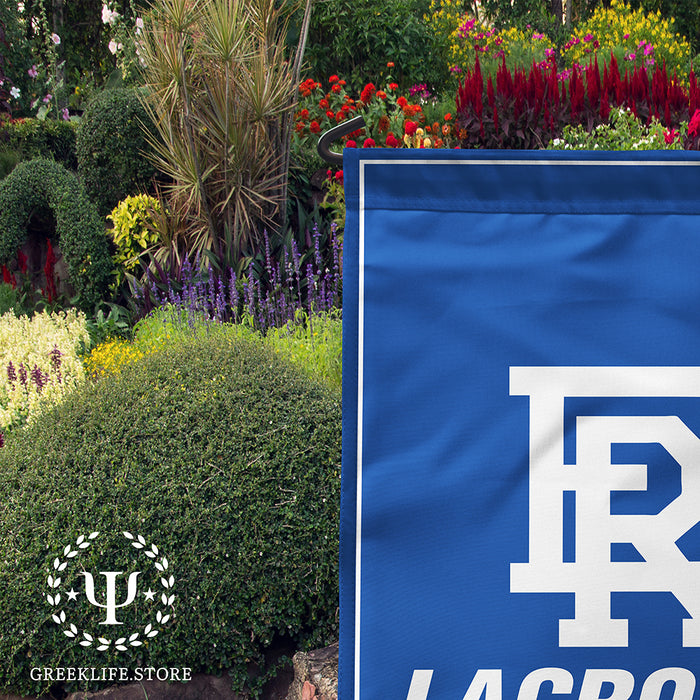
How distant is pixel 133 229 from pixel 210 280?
4.59 feet

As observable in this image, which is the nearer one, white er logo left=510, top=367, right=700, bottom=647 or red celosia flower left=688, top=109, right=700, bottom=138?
white er logo left=510, top=367, right=700, bottom=647

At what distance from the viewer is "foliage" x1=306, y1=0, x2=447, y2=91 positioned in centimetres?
948

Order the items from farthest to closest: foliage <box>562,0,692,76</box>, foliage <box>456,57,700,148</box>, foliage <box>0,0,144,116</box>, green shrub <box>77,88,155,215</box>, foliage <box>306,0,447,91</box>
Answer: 1. foliage <box>0,0,144,116</box>
2. foliage <box>562,0,692,76</box>
3. foliage <box>306,0,447,91</box>
4. green shrub <box>77,88,155,215</box>
5. foliage <box>456,57,700,148</box>

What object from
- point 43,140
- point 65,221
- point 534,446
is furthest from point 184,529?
point 43,140

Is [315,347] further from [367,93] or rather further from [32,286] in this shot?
[32,286]

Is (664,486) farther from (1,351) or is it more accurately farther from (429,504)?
(1,351)

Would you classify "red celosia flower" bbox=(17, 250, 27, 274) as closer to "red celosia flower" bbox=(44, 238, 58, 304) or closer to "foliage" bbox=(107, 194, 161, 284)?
"red celosia flower" bbox=(44, 238, 58, 304)

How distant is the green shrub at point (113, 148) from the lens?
675 centimetres

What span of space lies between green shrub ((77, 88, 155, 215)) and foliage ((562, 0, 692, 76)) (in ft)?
20.4

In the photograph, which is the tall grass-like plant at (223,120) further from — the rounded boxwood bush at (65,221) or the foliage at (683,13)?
the foliage at (683,13)

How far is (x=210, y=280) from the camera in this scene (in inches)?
218

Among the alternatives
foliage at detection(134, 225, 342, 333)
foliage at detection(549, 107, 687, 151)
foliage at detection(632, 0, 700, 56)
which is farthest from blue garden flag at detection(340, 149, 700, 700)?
foliage at detection(632, 0, 700, 56)

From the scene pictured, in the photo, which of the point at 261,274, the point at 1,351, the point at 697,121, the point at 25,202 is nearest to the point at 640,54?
the point at 697,121

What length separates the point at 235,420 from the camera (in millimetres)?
2768
